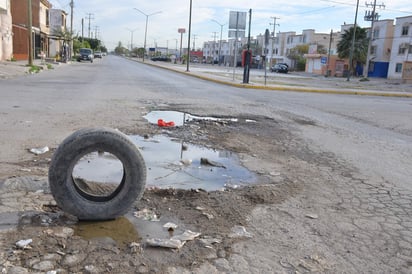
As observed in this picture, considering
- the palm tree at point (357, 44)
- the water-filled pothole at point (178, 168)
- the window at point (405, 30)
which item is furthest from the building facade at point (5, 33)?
the window at point (405, 30)

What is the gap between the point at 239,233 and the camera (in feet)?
12.2

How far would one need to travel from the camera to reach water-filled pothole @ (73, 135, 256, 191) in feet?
16.9

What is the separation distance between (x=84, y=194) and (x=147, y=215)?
2.15 feet

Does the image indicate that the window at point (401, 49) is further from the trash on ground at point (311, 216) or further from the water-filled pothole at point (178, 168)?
the trash on ground at point (311, 216)

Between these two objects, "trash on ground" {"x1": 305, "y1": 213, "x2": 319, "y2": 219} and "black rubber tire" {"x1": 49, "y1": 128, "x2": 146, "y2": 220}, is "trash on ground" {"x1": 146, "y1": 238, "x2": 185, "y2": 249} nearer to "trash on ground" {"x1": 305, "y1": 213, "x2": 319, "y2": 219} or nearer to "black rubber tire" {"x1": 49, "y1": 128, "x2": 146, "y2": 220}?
"black rubber tire" {"x1": 49, "y1": 128, "x2": 146, "y2": 220}

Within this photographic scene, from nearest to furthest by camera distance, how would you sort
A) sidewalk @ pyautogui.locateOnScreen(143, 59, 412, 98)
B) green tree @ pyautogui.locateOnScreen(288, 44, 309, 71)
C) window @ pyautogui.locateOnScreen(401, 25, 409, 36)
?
sidewalk @ pyautogui.locateOnScreen(143, 59, 412, 98) → window @ pyautogui.locateOnScreen(401, 25, 409, 36) → green tree @ pyautogui.locateOnScreen(288, 44, 309, 71)

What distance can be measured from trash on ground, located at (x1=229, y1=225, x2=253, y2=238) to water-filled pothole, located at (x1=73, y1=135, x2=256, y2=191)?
3.93 ft

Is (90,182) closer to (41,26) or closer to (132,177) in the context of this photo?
(132,177)

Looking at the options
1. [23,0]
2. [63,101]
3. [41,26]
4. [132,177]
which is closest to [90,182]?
[132,177]

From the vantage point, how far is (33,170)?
520 centimetres

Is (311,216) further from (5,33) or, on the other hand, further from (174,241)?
(5,33)

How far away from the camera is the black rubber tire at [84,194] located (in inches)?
146

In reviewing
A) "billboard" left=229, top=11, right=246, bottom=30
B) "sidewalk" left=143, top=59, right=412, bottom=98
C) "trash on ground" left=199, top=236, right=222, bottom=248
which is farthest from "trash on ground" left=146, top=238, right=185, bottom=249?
"billboard" left=229, top=11, right=246, bottom=30

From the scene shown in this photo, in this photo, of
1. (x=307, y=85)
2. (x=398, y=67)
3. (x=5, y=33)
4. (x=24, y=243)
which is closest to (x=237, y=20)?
(x=307, y=85)
